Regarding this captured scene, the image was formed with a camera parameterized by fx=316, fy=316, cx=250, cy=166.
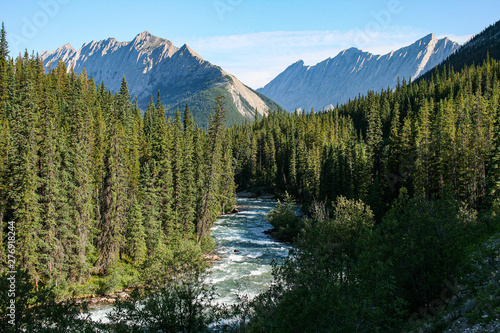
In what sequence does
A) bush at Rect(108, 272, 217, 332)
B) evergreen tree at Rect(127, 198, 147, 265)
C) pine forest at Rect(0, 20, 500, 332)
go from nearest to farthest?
pine forest at Rect(0, 20, 500, 332) → bush at Rect(108, 272, 217, 332) → evergreen tree at Rect(127, 198, 147, 265)

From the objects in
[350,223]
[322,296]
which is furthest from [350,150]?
[322,296]

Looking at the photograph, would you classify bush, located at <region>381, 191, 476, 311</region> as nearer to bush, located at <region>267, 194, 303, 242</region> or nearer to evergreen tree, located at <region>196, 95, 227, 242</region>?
evergreen tree, located at <region>196, 95, 227, 242</region>

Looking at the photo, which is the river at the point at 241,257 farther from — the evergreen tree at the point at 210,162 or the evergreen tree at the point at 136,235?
the evergreen tree at the point at 136,235

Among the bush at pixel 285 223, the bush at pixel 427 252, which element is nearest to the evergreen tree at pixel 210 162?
the bush at pixel 285 223

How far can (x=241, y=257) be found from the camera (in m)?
44.4

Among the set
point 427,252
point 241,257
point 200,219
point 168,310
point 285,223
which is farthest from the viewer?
point 285,223

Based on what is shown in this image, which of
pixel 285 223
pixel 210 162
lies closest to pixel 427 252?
pixel 210 162

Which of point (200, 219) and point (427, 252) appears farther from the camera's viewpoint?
point (200, 219)

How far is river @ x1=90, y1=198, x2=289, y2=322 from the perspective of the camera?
1271 inches

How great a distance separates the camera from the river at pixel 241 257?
106 ft

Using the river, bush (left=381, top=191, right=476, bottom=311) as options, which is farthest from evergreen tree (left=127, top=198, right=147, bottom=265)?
bush (left=381, top=191, right=476, bottom=311)

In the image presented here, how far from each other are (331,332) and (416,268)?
782cm

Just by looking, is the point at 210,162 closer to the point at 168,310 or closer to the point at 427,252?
the point at 168,310

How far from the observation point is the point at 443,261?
1638 cm
